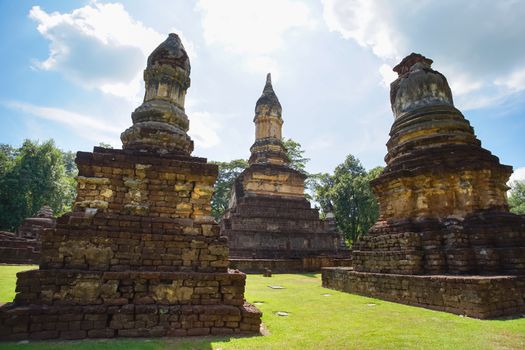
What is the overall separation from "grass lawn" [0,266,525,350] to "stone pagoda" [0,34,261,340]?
0.33m

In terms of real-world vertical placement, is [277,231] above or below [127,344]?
above

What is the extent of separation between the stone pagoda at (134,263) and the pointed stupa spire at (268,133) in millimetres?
15667

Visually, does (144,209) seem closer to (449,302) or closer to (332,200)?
(449,302)

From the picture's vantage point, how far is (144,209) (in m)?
5.53

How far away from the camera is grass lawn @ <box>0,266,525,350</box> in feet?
13.5

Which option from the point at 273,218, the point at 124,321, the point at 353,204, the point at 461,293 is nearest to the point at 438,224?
the point at 461,293

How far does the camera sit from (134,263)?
5.05 metres

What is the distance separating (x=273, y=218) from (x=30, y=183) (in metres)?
25.0

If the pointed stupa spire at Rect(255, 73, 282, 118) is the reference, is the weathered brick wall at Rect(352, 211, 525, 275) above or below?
below

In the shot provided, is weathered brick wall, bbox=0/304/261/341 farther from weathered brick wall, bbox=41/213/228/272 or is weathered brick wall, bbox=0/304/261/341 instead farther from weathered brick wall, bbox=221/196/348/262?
weathered brick wall, bbox=221/196/348/262

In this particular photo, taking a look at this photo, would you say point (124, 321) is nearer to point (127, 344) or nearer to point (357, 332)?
point (127, 344)

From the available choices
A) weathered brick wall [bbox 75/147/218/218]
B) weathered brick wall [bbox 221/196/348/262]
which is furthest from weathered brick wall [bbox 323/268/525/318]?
weathered brick wall [bbox 221/196/348/262]

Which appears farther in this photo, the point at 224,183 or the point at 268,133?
the point at 224,183

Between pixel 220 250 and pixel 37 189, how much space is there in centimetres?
3232
